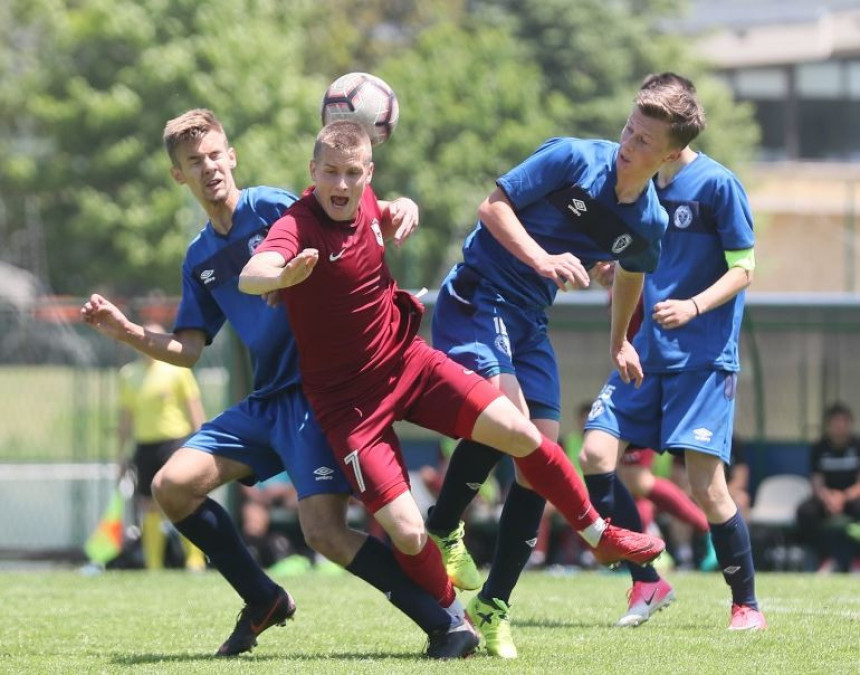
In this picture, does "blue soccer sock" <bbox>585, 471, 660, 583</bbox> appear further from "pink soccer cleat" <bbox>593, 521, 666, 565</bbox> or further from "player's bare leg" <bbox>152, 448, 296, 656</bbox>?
"player's bare leg" <bbox>152, 448, 296, 656</bbox>

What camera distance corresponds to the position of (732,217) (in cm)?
745

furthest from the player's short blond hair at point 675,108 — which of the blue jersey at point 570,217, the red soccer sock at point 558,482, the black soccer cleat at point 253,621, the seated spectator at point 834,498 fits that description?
the seated spectator at point 834,498

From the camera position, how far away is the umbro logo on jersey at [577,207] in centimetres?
661

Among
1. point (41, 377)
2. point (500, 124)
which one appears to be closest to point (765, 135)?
point (500, 124)

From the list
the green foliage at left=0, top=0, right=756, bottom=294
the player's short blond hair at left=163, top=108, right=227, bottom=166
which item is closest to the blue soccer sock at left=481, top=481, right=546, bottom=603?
the player's short blond hair at left=163, top=108, right=227, bottom=166

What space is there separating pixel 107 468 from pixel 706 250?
9435 millimetres

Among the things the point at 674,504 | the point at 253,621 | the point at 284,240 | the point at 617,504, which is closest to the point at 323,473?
the point at 253,621

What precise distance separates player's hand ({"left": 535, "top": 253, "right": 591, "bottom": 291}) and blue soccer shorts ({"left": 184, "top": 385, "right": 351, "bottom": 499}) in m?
1.06

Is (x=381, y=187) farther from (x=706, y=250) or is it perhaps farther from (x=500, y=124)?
(x=706, y=250)

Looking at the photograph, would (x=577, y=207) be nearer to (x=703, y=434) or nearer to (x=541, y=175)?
(x=541, y=175)

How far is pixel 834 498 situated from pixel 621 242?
24.8ft

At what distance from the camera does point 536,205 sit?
21.9ft

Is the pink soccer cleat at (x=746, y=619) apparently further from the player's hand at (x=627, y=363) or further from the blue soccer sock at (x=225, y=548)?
the blue soccer sock at (x=225, y=548)

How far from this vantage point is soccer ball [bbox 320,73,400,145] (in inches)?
269
